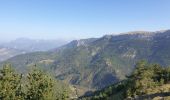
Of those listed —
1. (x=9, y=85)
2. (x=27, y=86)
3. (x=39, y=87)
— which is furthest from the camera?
(x=27, y=86)

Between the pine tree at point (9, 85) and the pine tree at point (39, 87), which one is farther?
the pine tree at point (39, 87)

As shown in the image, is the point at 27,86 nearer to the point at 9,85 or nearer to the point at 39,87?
the point at 39,87

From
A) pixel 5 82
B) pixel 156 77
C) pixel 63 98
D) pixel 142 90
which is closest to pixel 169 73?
pixel 156 77

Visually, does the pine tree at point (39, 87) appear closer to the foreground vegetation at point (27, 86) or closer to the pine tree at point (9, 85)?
the foreground vegetation at point (27, 86)

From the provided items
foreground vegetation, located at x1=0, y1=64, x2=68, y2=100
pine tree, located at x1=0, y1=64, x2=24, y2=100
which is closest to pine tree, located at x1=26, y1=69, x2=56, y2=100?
foreground vegetation, located at x1=0, y1=64, x2=68, y2=100

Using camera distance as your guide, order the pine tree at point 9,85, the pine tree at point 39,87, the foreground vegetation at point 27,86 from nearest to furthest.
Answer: the pine tree at point 9,85 < the foreground vegetation at point 27,86 < the pine tree at point 39,87

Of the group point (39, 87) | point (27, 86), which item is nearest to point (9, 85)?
point (27, 86)

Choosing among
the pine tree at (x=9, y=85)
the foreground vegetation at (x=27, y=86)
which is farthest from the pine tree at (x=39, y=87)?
the pine tree at (x=9, y=85)

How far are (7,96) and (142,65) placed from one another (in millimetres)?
56176

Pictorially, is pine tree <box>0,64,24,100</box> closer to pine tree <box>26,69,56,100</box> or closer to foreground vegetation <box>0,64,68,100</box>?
foreground vegetation <box>0,64,68,100</box>

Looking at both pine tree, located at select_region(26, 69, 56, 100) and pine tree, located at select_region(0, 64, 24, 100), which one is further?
pine tree, located at select_region(26, 69, 56, 100)

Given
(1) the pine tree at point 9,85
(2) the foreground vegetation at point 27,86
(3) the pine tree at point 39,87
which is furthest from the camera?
(3) the pine tree at point 39,87

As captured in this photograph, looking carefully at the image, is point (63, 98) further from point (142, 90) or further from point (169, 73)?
point (169, 73)

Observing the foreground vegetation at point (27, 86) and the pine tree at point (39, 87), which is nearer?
the foreground vegetation at point (27, 86)
